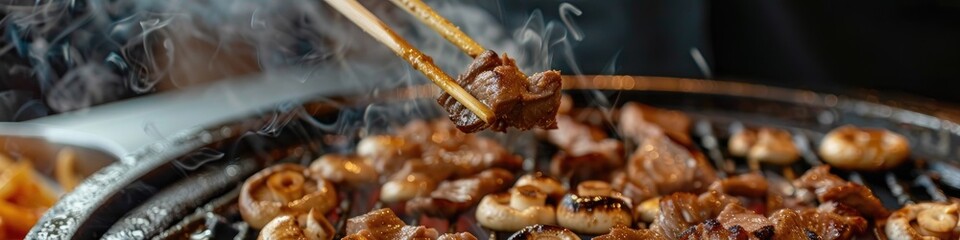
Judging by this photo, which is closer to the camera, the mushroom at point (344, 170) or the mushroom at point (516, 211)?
the mushroom at point (516, 211)

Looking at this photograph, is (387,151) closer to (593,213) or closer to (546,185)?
(546,185)

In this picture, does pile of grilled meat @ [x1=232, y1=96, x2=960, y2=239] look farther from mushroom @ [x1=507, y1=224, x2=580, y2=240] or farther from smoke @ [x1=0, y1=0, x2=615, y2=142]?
smoke @ [x1=0, y1=0, x2=615, y2=142]

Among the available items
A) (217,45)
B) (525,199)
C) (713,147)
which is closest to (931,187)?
(713,147)

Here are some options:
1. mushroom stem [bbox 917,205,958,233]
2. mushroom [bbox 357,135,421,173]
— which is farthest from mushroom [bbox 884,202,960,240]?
mushroom [bbox 357,135,421,173]

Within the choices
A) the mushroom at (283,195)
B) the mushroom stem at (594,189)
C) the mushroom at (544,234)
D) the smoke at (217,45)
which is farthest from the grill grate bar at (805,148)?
the mushroom at (283,195)

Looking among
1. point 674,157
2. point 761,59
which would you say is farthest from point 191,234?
point 761,59

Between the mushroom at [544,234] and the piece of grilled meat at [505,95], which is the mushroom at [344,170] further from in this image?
the mushroom at [544,234]
